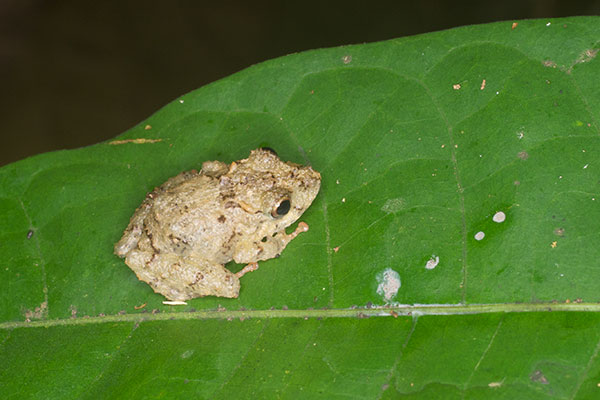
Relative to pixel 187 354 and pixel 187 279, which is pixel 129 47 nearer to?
pixel 187 279

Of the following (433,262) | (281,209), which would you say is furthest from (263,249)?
(433,262)

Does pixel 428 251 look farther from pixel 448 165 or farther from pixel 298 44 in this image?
pixel 298 44

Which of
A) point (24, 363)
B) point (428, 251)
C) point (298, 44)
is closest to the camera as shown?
point (428, 251)

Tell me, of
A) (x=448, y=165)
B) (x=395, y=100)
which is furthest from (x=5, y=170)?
(x=448, y=165)

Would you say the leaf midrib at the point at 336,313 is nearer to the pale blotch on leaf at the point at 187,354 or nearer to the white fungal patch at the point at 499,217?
the pale blotch on leaf at the point at 187,354

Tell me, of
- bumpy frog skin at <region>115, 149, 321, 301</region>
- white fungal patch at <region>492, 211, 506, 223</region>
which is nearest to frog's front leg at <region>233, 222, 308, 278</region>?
bumpy frog skin at <region>115, 149, 321, 301</region>

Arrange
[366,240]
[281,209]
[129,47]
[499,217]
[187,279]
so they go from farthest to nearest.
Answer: [129,47] → [281,209] → [187,279] → [366,240] → [499,217]

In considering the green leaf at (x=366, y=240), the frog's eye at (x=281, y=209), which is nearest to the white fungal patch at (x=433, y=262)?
the green leaf at (x=366, y=240)
